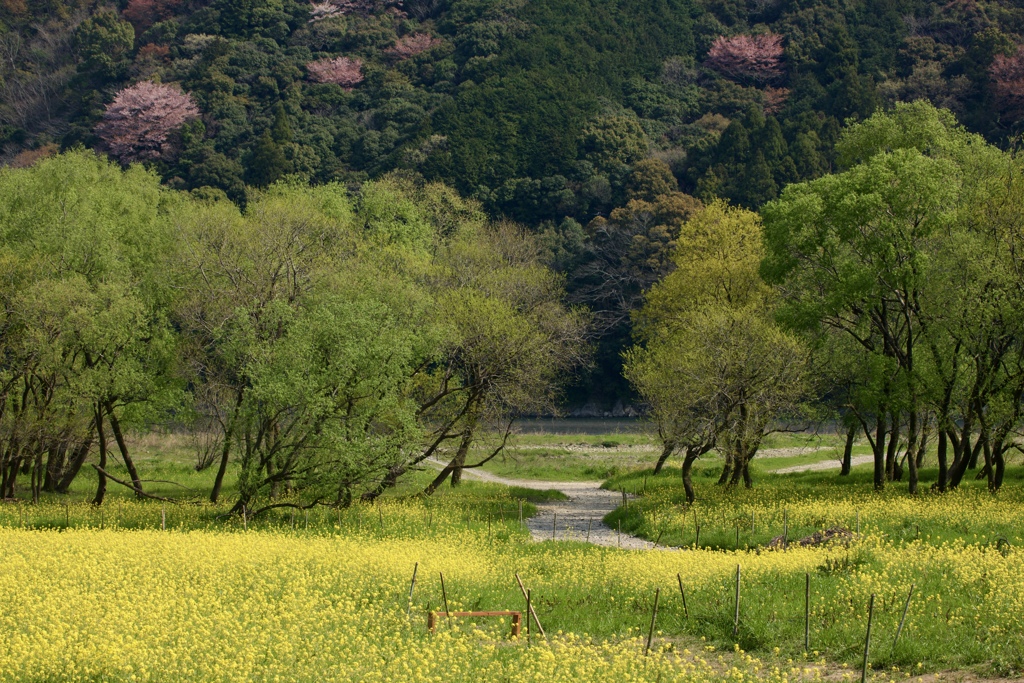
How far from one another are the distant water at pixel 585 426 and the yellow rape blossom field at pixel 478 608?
5389 centimetres

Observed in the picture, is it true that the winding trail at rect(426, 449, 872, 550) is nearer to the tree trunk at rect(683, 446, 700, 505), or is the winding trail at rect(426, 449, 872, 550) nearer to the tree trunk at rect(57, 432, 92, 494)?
the tree trunk at rect(683, 446, 700, 505)

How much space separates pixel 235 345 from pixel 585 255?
66.3 metres

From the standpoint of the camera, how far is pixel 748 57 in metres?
135

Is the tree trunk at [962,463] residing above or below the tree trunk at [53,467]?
above

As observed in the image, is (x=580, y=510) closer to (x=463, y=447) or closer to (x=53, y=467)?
(x=463, y=447)

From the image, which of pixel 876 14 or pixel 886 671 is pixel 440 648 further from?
pixel 876 14

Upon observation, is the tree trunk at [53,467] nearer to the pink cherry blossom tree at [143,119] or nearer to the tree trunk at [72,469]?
the tree trunk at [72,469]

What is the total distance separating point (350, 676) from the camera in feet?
57.0

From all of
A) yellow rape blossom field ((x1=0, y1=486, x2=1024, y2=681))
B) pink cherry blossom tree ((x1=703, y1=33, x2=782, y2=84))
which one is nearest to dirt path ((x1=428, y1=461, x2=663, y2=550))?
yellow rape blossom field ((x1=0, y1=486, x2=1024, y2=681))

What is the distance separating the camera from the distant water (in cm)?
8662

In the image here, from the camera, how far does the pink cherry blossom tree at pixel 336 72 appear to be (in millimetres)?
135375

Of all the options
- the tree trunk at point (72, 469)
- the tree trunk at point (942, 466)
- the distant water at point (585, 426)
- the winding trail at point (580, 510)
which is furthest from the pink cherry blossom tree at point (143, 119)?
the tree trunk at point (942, 466)

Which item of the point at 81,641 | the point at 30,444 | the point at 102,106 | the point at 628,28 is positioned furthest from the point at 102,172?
the point at 628,28

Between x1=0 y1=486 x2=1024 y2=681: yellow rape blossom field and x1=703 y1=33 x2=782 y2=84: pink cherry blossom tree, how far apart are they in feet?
363
